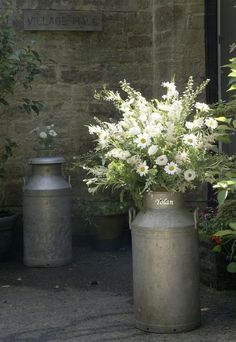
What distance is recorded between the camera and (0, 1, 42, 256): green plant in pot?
6.29 meters

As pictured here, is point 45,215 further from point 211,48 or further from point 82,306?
point 211,48

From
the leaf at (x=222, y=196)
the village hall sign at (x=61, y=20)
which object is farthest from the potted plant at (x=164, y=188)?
the village hall sign at (x=61, y=20)

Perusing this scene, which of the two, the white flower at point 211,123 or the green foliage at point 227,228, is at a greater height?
the white flower at point 211,123

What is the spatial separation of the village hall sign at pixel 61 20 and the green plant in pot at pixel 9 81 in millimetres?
347

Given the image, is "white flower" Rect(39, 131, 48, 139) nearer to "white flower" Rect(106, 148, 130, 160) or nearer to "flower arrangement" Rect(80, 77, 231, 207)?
"flower arrangement" Rect(80, 77, 231, 207)

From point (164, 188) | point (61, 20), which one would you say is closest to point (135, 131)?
point (164, 188)

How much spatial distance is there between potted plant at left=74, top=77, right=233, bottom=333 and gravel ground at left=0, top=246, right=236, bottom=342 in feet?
0.76

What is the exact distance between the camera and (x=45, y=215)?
6.77 metres

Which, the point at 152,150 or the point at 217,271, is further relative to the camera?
the point at 217,271

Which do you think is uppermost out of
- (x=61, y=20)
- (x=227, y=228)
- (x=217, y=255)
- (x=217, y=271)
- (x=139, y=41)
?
(x=61, y=20)

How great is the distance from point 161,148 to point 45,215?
8.57 ft

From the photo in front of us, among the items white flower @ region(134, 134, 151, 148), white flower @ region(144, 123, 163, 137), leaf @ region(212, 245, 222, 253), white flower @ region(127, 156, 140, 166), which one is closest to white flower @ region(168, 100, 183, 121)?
white flower @ region(144, 123, 163, 137)

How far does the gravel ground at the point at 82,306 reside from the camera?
15.2ft

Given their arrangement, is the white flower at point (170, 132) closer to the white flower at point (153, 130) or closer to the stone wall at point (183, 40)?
the white flower at point (153, 130)
